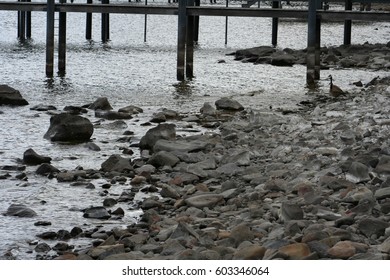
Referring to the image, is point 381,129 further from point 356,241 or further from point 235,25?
point 235,25

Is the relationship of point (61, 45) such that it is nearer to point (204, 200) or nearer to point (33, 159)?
point (33, 159)

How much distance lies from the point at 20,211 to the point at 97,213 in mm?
852

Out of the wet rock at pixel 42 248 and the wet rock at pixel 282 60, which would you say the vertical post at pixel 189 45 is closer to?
the wet rock at pixel 282 60

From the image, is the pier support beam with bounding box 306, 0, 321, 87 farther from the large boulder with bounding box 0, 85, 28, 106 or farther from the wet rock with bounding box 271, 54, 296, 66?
the large boulder with bounding box 0, 85, 28, 106

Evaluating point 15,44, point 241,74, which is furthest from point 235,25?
point 241,74

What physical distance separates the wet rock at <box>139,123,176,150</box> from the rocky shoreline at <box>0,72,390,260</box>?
20 mm

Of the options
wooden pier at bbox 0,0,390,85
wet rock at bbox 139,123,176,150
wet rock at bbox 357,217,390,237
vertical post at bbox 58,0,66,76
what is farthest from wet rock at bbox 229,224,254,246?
vertical post at bbox 58,0,66,76

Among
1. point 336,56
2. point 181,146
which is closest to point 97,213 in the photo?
point 181,146

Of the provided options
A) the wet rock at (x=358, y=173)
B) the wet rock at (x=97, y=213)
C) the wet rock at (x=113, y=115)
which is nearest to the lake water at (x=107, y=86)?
the wet rock at (x=97, y=213)

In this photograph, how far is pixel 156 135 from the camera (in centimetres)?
1421

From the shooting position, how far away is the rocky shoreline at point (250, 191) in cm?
820

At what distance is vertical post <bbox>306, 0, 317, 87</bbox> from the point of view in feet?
71.3

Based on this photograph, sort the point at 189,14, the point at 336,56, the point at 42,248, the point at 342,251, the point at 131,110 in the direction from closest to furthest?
the point at 342,251 → the point at 42,248 → the point at 131,110 → the point at 189,14 → the point at 336,56

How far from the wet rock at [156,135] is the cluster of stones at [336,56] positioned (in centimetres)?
1227
